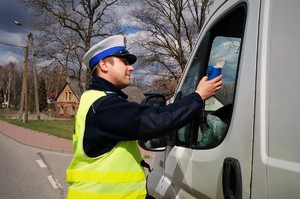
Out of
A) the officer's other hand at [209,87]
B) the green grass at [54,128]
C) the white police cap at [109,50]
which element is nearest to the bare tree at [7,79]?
the green grass at [54,128]

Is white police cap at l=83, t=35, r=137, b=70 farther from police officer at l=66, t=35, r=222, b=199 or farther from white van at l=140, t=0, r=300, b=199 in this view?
white van at l=140, t=0, r=300, b=199

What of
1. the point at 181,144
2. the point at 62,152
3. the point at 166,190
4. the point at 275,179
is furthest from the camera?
the point at 62,152

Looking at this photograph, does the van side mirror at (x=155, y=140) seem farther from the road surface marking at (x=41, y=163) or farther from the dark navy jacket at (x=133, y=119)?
the road surface marking at (x=41, y=163)

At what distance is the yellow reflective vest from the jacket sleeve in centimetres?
15

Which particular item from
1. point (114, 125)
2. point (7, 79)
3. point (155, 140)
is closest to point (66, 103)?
point (7, 79)

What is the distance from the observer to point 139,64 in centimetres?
3253

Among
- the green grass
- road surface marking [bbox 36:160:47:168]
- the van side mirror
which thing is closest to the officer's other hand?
the van side mirror

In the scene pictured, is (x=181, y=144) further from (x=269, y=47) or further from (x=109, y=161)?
(x=269, y=47)

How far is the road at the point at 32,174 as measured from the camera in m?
7.21

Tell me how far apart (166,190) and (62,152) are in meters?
11.4

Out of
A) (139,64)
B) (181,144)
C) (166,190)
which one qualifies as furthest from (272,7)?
(139,64)

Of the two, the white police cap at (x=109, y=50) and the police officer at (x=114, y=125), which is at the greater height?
the white police cap at (x=109, y=50)

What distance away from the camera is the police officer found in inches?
Result: 76.1

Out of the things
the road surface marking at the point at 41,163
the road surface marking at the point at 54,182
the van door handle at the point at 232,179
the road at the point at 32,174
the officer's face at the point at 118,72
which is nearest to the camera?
the van door handle at the point at 232,179
